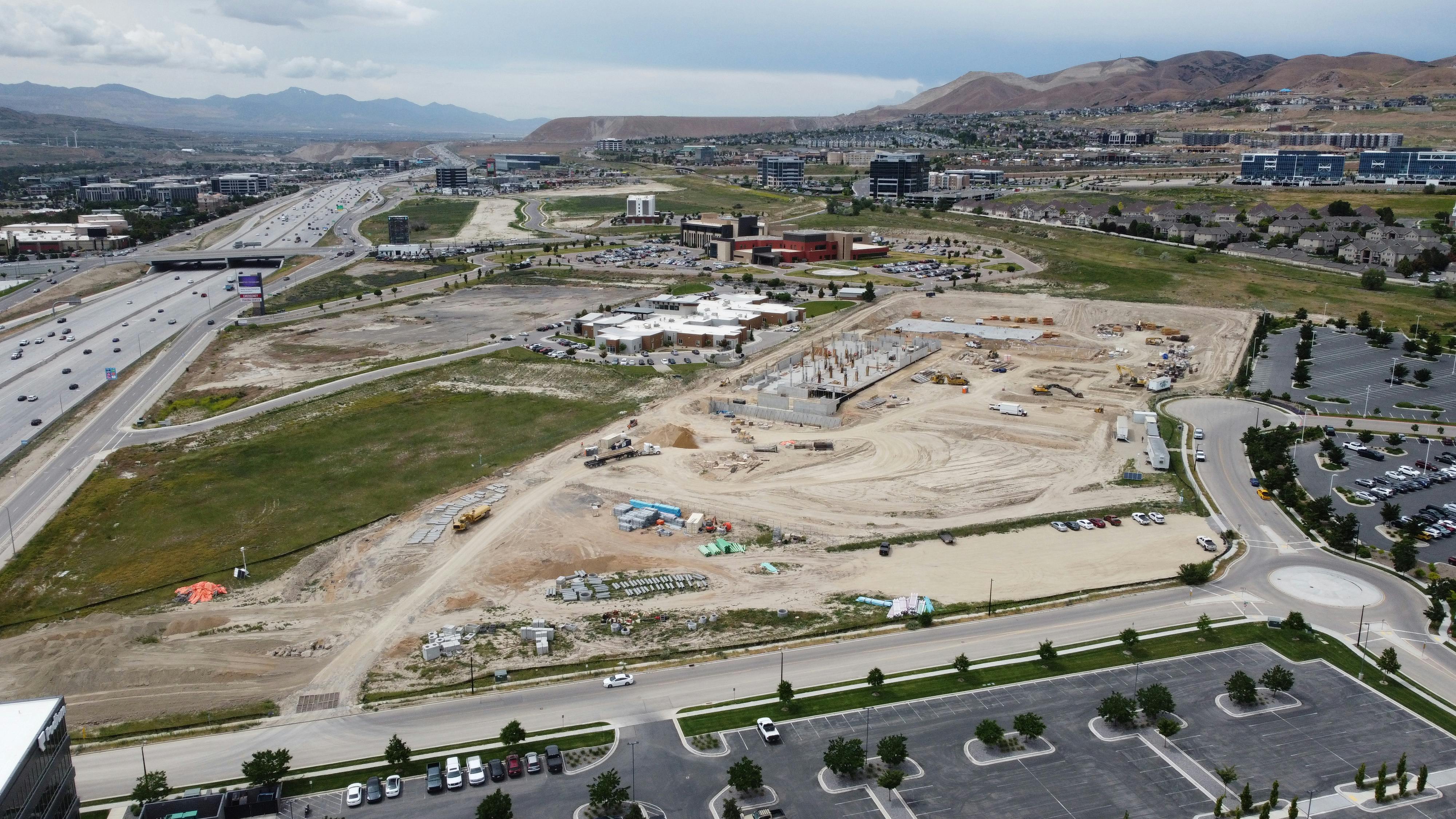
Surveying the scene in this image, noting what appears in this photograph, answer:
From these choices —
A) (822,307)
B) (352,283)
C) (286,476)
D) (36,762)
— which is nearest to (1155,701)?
(36,762)

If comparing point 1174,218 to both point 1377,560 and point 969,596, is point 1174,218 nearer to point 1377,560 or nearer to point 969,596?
point 1377,560

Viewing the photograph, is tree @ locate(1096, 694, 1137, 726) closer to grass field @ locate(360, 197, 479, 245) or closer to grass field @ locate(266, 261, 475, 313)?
grass field @ locate(266, 261, 475, 313)

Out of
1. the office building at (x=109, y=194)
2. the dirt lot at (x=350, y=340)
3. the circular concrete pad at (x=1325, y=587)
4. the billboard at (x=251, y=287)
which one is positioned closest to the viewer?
the circular concrete pad at (x=1325, y=587)

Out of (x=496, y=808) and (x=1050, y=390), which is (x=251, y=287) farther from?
(x=496, y=808)

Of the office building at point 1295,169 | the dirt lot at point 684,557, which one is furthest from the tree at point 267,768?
the office building at point 1295,169

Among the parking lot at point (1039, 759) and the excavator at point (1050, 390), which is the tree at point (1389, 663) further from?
the excavator at point (1050, 390)

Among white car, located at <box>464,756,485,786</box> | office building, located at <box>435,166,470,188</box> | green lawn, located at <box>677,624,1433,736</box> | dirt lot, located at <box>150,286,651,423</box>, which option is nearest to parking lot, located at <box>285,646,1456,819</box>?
white car, located at <box>464,756,485,786</box>
